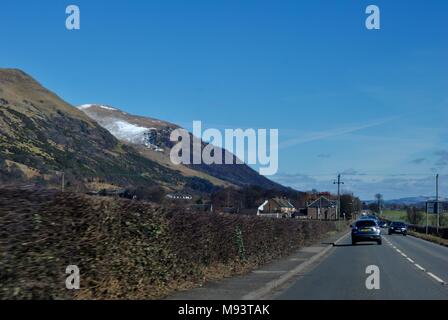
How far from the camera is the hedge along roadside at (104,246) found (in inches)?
313

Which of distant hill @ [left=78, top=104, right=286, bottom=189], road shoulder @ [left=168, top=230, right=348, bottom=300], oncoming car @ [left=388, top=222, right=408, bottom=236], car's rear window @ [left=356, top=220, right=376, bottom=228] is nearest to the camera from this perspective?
road shoulder @ [left=168, top=230, right=348, bottom=300]

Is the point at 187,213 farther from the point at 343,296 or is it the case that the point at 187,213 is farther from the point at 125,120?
the point at 125,120

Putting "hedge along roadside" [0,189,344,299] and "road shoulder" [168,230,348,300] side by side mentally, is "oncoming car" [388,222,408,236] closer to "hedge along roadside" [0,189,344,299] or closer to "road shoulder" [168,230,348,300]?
"road shoulder" [168,230,348,300]

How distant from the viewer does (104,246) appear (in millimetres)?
10375

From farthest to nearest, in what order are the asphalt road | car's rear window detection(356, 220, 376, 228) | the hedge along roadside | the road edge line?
car's rear window detection(356, 220, 376, 228)
the asphalt road
the road edge line
the hedge along roadside

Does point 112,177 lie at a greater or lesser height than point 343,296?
greater

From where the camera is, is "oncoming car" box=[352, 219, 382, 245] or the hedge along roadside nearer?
the hedge along roadside

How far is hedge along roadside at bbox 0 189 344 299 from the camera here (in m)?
7.95

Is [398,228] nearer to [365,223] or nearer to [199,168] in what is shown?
[199,168]

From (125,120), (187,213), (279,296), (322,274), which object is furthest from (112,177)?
(125,120)

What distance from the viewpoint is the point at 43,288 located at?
8.32 meters

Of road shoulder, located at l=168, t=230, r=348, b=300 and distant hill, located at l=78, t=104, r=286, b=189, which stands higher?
distant hill, located at l=78, t=104, r=286, b=189

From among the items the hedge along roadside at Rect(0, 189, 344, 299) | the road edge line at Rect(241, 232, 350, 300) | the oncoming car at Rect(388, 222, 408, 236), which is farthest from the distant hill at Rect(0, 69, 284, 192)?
the oncoming car at Rect(388, 222, 408, 236)
